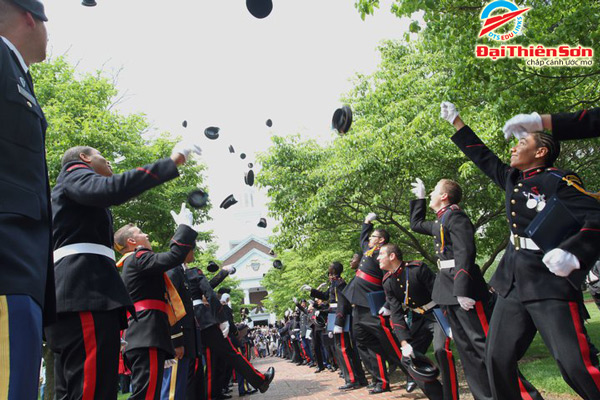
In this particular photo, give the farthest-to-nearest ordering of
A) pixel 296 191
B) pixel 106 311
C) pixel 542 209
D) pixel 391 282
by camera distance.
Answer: pixel 296 191 < pixel 391 282 < pixel 542 209 < pixel 106 311

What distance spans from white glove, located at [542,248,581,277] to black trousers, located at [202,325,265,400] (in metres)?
5.62

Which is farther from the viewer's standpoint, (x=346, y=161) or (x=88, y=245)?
(x=346, y=161)

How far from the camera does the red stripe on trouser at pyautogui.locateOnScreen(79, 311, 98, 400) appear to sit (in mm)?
3299

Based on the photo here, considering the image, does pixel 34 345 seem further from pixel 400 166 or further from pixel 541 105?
pixel 400 166

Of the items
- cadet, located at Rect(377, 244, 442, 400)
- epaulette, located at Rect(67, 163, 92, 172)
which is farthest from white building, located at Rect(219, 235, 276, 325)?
epaulette, located at Rect(67, 163, 92, 172)

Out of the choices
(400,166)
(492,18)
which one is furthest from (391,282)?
(400,166)

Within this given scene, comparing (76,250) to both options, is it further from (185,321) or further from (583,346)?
(185,321)

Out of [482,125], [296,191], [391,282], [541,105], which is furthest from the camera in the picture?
[296,191]

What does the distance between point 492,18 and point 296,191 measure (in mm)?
8679

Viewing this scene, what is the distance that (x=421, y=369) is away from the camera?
6.18m

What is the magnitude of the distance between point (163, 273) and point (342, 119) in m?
3.79

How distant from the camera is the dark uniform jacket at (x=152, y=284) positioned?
4.82m

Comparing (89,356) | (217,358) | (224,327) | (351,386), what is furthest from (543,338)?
(217,358)

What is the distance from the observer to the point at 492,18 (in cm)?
766
